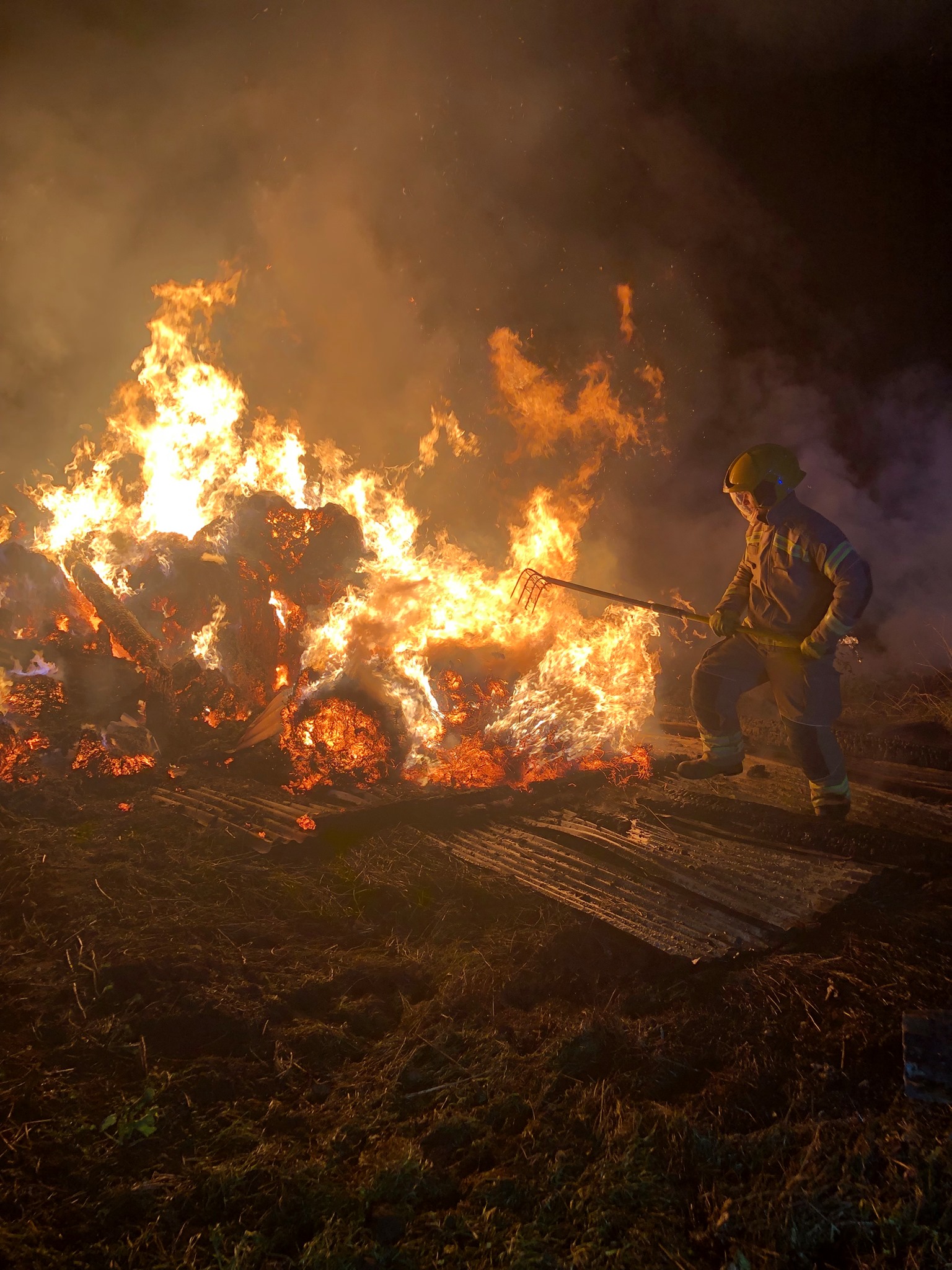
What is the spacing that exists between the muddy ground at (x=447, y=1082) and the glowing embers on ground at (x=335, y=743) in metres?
2.40

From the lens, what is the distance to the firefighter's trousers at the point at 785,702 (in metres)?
5.59

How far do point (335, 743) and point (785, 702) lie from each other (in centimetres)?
507

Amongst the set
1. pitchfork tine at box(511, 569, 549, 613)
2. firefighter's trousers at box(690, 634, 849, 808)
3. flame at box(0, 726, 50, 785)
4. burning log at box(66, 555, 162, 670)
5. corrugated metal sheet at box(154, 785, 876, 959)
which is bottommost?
flame at box(0, 726, 50, 785)

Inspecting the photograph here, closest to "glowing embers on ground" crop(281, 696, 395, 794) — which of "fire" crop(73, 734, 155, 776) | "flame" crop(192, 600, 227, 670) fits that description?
"fire" crop(73, 734, 155, 776)

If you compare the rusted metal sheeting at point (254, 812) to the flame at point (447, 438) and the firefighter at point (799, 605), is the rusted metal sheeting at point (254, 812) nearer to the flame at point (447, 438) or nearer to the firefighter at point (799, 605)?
the firefighter at point (799, 605)

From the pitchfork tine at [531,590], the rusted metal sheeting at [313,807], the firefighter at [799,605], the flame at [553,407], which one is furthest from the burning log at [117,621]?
the flame at [553,407]

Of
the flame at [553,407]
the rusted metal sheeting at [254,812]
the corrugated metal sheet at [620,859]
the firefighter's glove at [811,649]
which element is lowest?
the rusted metal sheeting at [254,812]

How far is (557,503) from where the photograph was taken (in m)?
12.5

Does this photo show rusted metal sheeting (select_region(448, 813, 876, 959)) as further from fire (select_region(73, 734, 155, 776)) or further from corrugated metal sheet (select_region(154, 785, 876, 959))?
fire (select_region(73, 734, 155, 776))

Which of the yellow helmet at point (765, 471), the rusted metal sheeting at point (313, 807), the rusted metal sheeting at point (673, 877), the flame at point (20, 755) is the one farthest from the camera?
the flame at point (20, 755)

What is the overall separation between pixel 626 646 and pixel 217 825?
6.11 metres

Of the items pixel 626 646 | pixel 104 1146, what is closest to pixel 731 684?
pixel 626 646

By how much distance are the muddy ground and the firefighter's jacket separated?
1931 millimetres

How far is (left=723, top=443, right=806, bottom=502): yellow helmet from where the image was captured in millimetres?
5543
